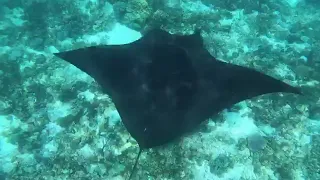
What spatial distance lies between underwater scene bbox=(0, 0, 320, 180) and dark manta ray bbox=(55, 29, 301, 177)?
21 millimetres

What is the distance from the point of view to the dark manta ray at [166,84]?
521 cm

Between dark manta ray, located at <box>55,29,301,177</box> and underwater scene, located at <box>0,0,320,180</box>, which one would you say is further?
underwater scene, located at <box>0,0,320,180</box>

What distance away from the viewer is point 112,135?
6.34 metres

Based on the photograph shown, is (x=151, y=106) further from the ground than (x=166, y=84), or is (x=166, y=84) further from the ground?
(x=166, y=84)

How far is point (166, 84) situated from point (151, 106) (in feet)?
1.82

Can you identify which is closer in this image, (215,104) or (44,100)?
(215,104)

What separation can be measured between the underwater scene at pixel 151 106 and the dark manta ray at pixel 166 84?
0.8 inches

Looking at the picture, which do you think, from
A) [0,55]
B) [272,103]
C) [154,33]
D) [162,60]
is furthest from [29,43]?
[272,103]

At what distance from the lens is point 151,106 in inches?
208

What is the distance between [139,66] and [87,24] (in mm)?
3900

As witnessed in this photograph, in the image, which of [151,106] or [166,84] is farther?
[166,84]

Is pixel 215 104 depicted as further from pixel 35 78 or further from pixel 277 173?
pixel 35 78

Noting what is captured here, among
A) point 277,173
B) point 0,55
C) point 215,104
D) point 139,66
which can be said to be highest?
point 139,66

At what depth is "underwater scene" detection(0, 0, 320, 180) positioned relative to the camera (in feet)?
18.4
